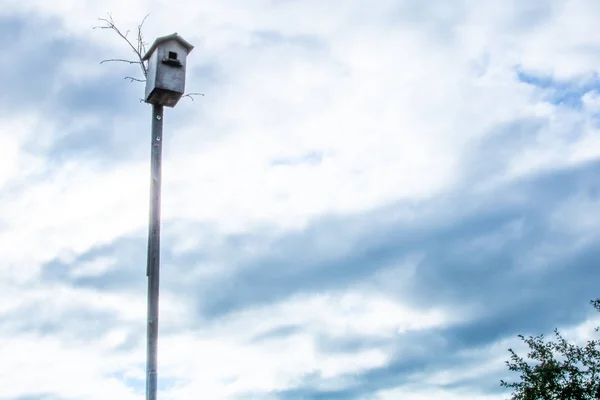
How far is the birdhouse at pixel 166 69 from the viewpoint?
26.9 feet

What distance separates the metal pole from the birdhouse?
28cm

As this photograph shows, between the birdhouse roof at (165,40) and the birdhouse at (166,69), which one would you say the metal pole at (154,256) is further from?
the birdhouse roof at (165,40)

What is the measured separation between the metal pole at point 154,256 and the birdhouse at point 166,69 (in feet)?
0.92

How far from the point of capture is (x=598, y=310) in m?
Answer: 24.0

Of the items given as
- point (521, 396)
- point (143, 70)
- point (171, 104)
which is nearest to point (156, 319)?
point (171, 104)

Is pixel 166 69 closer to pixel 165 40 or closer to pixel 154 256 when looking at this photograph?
pixel 165 40

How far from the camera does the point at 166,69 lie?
28.0 ft

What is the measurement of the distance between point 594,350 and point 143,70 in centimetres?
2051

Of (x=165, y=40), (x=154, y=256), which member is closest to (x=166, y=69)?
(x=165, y=40)

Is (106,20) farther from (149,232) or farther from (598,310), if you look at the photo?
(598,310)

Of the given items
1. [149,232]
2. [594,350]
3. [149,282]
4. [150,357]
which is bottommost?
[150,357]

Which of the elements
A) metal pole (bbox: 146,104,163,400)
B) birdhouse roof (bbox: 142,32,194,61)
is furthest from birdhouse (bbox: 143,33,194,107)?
metal pole (bbox: 146,104,163,400)

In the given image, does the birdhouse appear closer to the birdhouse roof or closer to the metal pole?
the birdhouse roof

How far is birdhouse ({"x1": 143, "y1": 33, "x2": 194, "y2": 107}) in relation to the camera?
821 cm
